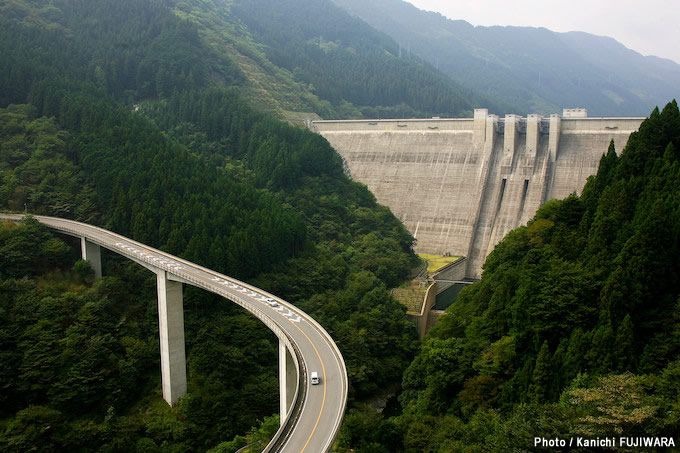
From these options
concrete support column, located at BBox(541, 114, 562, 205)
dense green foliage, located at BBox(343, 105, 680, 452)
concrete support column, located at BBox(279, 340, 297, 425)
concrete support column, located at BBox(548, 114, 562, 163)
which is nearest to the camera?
dense green foliage, located at BBox(343, 105, 680, 452)

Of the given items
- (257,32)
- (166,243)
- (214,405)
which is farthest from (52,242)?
(257,32)

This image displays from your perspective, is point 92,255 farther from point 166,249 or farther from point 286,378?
point 286,378

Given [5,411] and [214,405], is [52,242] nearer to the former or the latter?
[5,411]

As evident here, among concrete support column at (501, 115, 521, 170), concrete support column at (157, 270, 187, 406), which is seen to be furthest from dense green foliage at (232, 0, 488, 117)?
concrete support column at (157, 270, 187, 406)

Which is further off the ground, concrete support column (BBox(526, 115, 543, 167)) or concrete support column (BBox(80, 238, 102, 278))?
concrete support column (BBox(526, 115, 543, 167))

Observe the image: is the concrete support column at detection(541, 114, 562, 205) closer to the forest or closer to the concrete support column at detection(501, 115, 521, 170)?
the concrete support column at detection(501, 115, 521, 170)

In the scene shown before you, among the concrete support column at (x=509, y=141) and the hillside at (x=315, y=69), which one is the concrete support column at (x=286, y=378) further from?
the hillside at (x=315, y=69)
